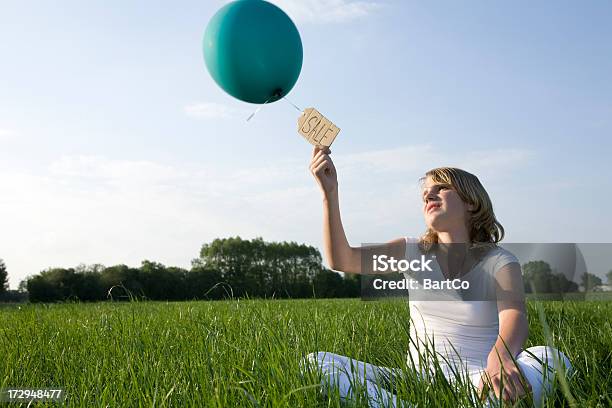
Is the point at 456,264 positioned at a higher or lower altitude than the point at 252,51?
lower

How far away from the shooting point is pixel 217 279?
27.2 m

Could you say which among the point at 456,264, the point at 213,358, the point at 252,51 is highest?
the point at 252,51

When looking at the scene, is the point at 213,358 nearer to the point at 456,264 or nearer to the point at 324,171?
the point at 324,171

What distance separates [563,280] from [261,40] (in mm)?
5638

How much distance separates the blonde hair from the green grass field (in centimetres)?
52

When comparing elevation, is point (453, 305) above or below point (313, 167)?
below

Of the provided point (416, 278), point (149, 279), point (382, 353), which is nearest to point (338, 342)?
point (382, 353)

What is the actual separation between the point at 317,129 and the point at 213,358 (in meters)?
1.10

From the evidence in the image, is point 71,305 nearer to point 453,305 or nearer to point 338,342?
point 338,342

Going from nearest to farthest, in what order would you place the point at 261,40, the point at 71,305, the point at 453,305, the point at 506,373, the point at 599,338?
the point at 506,373 < the point at 453,305 < the point at 599,338 < the point at 261,40 < the point at 71,305

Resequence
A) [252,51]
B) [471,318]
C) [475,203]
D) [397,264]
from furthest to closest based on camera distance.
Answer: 1. [252,51]
2. [397,264]
3. [475,203]
4. [471,318]

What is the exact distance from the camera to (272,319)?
3.66 m

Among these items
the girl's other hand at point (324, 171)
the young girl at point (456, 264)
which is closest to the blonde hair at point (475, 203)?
the young girl at point (456, 264)

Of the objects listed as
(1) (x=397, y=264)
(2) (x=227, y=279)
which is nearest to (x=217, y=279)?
(2) (x=227, y=279)
